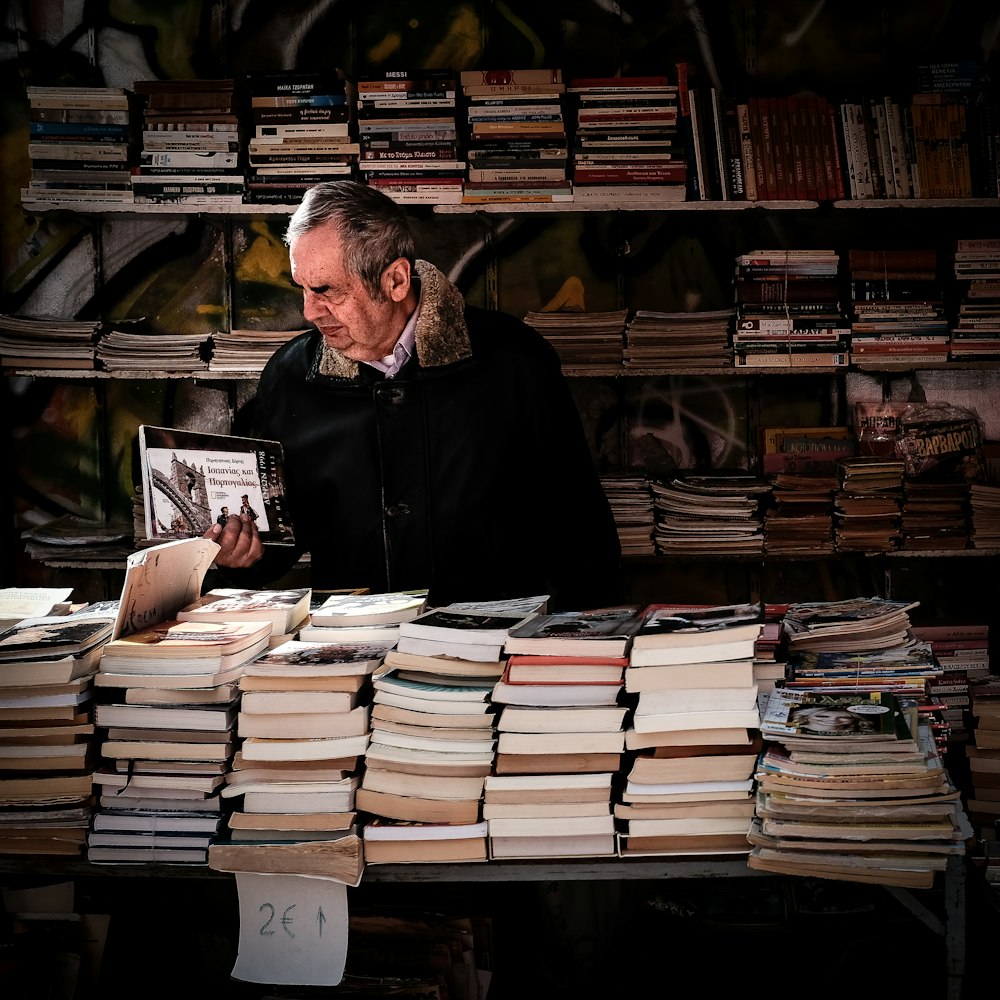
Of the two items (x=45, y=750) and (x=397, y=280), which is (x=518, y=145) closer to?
Result: (x=397, y=280)

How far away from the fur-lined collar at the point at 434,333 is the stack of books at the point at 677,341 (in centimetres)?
117

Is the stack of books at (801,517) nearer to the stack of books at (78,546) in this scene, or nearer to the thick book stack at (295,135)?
the thick book stack at (295,135)

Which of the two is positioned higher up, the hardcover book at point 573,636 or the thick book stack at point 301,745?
the hardcover book at point 573,636

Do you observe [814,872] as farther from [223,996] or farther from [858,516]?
[858,516]

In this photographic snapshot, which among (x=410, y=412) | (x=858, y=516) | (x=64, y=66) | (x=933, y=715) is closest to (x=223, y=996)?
(x=410, y=412)

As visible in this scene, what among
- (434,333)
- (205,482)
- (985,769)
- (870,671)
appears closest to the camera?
(870,671)

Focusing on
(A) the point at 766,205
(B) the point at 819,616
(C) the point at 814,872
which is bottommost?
(C) the point at 814,872

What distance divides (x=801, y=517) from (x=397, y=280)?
5.73 ft

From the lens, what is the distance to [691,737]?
157 centimetres

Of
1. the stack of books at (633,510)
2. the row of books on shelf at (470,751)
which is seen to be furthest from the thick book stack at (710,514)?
the row of books on shelf at (470,751)

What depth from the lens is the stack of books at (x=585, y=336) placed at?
355 centimetres

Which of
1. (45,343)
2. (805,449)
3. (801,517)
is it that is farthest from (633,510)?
(45,343)

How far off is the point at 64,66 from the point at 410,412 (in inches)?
91.9

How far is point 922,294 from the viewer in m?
3.53
